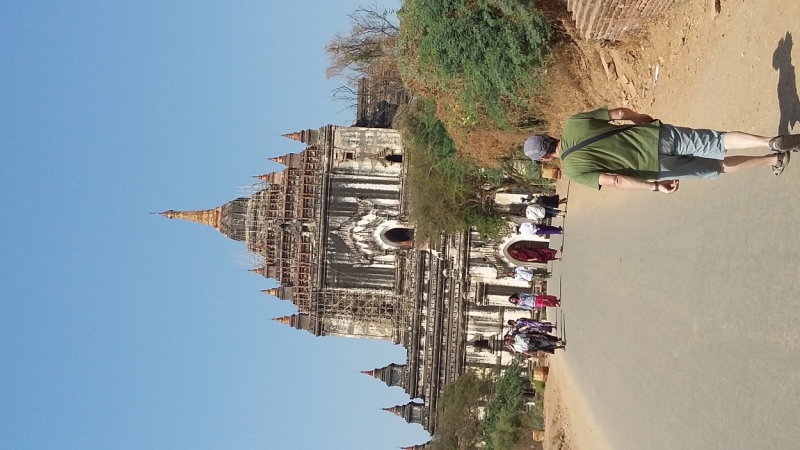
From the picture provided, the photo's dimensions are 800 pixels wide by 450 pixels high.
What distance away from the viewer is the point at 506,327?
938 inches

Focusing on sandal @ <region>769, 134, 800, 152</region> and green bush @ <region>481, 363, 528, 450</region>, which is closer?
sandal @ <region>769, 134, 800, 152</region>

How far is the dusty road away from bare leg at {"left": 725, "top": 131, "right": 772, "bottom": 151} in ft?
0.92

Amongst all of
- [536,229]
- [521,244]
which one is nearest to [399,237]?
[521,244]

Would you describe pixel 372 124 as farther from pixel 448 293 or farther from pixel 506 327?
pixel 506 327

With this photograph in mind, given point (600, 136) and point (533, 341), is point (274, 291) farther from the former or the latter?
point (600, 136)

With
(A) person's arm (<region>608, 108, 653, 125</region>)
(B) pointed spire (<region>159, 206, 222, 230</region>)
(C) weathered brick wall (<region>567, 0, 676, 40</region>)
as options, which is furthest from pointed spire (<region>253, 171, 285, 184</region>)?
(A) person's arm (<region>608, 108, 653, 125</region>)

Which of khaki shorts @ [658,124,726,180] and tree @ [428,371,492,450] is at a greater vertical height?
khaki shorts @ [658,124,726,180]

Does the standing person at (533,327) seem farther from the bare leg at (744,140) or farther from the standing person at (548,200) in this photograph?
the bare leg at (744,140)

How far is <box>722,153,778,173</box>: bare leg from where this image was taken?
221 inches

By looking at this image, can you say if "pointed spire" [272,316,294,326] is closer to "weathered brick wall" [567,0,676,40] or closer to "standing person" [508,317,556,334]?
"standing person" [508,317,556,334]

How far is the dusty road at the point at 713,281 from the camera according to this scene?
17.1 ft

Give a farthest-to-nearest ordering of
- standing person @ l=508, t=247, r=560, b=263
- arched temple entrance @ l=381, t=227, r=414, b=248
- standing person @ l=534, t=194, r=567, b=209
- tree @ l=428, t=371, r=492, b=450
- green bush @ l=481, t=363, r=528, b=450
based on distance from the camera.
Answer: arched temple entrance @ l=381, t=227, r=414, b=248, tree @ l=428, t=371, r=492, b=450, standing person @ l=534, t=194, r=567, b=209, green bush @ l=481, t=363, r=528, b=450, standing person @ l=508, t=247, r=560, b=263

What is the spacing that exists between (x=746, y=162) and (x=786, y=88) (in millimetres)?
809

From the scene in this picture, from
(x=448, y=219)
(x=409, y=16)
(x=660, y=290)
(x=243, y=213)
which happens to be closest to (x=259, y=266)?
(x=243, y=213)
